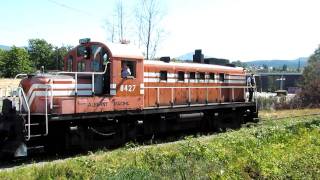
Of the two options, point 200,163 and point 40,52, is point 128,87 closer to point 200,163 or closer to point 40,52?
point 200,163

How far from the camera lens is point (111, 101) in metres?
15.3

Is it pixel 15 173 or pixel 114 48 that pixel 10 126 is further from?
pixel 114 48

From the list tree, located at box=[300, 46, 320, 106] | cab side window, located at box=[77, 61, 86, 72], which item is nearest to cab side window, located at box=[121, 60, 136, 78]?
cab side window, located at box=[77, 61, 86, 72]

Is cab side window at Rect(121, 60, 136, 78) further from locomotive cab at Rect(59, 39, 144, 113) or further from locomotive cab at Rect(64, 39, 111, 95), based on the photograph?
locomotive cab at Rect(64, 39, 111, 95)

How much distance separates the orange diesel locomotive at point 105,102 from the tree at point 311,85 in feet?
102

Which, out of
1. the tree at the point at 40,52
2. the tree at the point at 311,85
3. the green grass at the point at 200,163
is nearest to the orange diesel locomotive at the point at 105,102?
the green grass at the point at 200,163

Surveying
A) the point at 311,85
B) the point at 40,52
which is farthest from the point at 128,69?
the point at 40,52

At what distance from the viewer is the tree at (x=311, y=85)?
168ft

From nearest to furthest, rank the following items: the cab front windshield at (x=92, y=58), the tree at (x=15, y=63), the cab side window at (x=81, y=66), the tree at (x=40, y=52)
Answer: the cab front windshield at (x=92, y=58), the cab side window at (x=81, y=66), the tree at (x=15, y=63), the tree at (x=40, y=52)

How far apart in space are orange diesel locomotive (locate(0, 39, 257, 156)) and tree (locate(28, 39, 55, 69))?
4004cm

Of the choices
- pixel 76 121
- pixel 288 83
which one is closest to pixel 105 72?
pixel 76 121

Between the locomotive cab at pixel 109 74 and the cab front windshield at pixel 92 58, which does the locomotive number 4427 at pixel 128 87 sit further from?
the cab front windshield at pixel 92 58

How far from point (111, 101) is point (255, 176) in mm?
5557

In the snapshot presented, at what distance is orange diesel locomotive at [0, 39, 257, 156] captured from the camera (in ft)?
44.4
